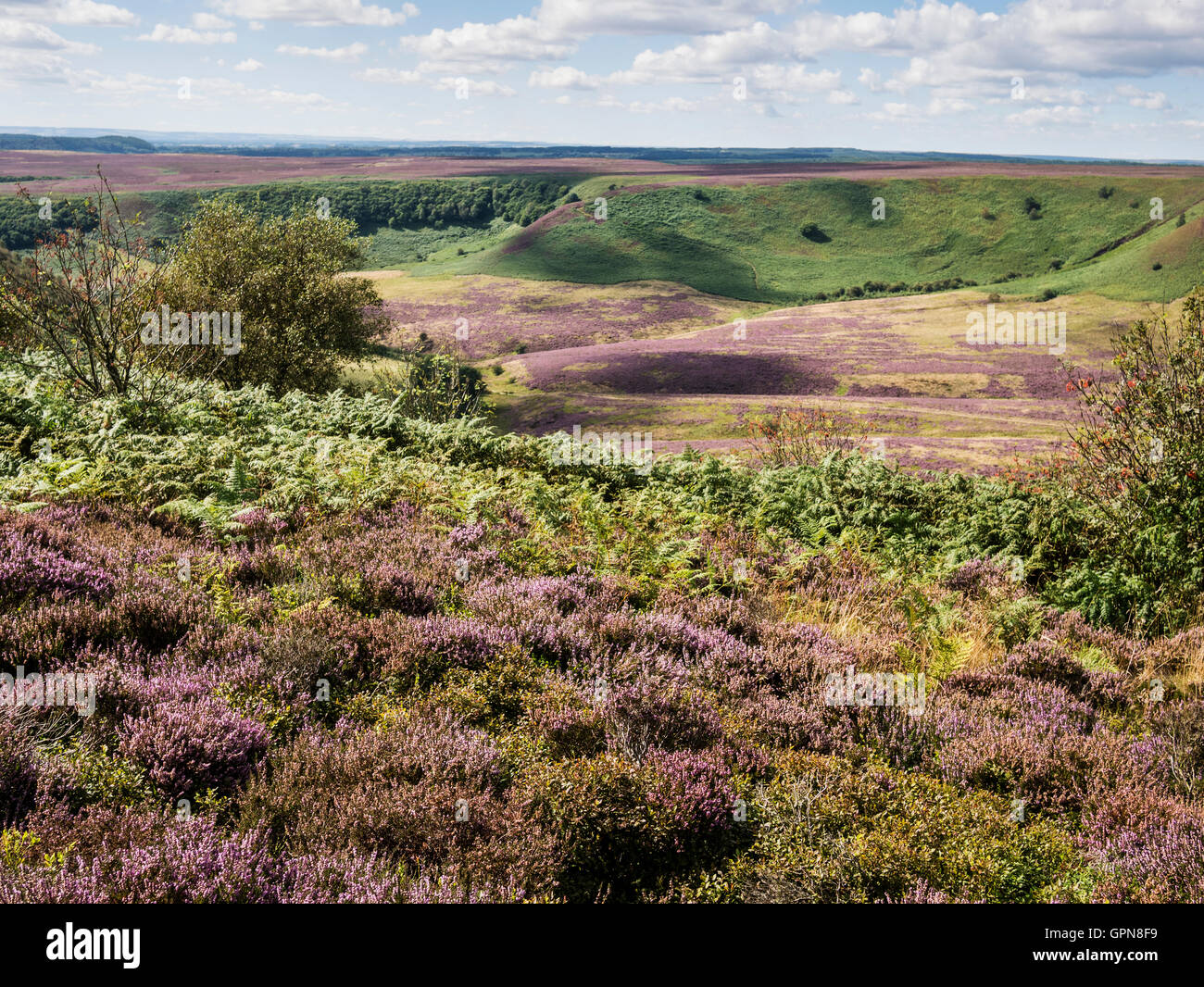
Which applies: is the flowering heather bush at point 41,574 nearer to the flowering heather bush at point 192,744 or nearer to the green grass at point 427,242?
the flowering heather bush at point 192,744

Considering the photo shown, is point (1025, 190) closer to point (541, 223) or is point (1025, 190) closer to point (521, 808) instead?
point (541, 223)

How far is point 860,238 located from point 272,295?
11279 cm

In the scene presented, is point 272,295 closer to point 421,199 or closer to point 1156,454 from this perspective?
point 1156,454

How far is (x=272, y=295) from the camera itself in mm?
29922

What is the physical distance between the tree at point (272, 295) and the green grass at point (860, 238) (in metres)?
80.6

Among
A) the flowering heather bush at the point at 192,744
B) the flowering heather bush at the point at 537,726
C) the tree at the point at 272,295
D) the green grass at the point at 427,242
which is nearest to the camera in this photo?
the flowering heather bush at the point at 537,726

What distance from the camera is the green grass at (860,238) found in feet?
349

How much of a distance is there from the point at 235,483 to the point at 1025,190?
482ft

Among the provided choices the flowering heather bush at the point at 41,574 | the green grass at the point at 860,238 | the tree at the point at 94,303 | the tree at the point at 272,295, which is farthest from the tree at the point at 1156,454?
the green grass at the point at 860,238

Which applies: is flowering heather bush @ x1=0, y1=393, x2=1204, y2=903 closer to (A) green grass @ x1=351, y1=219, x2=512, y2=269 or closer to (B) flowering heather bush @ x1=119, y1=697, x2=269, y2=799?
(B) flowering heather bush @ x1=119, y1=697, x2=269, y2=799

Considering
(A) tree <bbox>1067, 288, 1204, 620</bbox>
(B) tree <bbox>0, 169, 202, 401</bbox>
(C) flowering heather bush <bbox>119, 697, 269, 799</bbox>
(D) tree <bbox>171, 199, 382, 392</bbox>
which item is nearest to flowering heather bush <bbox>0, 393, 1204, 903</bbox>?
(C) flowering heather bush <bbox>119, 697, 269, 799</bbox>

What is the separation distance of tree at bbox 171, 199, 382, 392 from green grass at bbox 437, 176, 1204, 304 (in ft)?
265

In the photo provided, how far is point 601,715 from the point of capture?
4.66 metres

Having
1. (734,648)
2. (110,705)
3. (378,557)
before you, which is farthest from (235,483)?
(734,648)
